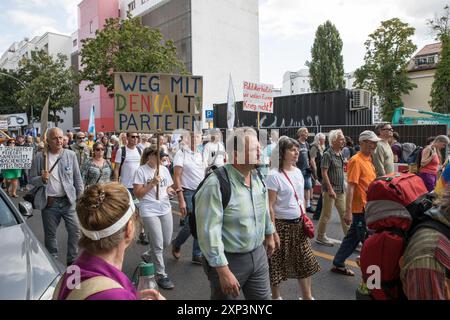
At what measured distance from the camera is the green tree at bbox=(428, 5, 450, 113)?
3384 cm

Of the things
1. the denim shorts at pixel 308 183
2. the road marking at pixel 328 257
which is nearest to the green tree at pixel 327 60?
the denim shorts at pixel 308 183

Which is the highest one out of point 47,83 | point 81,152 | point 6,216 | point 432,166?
point 47,83

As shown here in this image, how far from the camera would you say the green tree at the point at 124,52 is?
978 inches

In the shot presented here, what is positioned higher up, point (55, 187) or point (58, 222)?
point (55, 187)

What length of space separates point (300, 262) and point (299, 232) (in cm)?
29

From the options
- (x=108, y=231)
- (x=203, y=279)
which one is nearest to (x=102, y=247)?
(x=108, y=231)

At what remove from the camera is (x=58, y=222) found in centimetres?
499

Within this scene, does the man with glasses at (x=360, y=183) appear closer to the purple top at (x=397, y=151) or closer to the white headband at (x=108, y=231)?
the white headband at (x=108, y=231)

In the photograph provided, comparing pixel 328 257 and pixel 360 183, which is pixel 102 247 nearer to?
pixel 360 183

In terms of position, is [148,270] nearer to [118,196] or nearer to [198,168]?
[118,196]

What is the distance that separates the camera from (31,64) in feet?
119

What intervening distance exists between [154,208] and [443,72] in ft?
128

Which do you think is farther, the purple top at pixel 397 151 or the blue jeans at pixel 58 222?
the purple top at pixel 397 151

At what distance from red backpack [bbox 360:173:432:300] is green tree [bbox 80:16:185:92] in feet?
78.3
